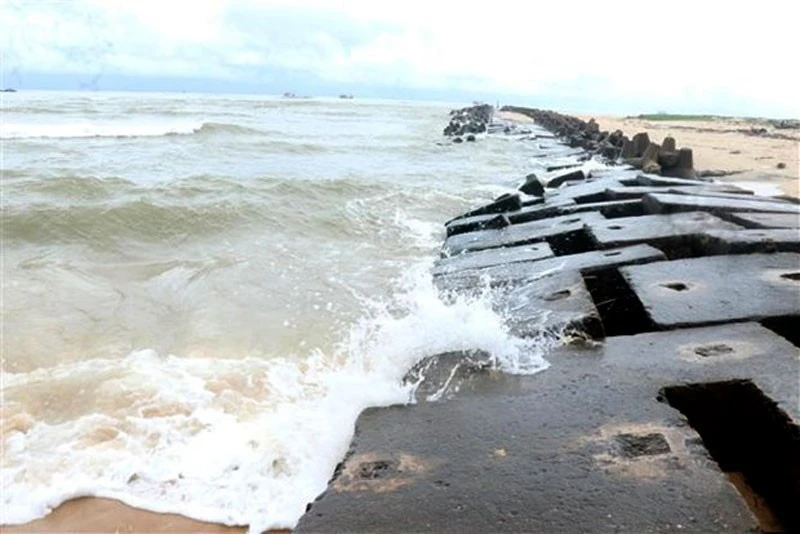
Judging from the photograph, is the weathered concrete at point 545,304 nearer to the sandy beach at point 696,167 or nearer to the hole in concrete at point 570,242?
the hole in concrete at point 570,242

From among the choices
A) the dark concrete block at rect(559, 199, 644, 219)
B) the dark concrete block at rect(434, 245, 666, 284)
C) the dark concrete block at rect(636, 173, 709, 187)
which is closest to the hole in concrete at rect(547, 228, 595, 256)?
the dark concrete block at rect(434, 245, 666, 284)

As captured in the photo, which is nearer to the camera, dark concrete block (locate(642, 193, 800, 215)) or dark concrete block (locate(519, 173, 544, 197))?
dark concrete block (locate(642, 193, 800, 215))

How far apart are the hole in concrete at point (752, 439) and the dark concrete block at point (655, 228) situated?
2.38 m

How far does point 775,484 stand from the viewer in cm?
206

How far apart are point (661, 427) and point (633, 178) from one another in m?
6.66

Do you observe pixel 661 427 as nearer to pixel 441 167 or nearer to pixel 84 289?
pixel 84 289

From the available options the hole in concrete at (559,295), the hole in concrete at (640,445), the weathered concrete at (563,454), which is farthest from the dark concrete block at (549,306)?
the hole in concrete at (640,445)

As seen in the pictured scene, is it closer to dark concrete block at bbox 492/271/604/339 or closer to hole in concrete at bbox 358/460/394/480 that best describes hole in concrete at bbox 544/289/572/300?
dark concrete block at bbox 492/271/604/339

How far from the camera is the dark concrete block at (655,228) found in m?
4.59

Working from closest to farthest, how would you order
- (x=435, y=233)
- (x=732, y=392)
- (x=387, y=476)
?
(x=387, y=476) < (x=732, y=392) < (x=435, y=233)

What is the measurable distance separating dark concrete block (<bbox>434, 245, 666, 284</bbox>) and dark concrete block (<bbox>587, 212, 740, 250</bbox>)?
275mm

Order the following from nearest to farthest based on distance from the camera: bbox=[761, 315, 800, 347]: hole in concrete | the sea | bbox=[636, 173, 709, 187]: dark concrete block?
the sea, bbox=[761, 315, 800, 347]: hole in concrete, bbox=[636, 173, 709, 187]: dark concrete block

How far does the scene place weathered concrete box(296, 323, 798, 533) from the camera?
1.70m

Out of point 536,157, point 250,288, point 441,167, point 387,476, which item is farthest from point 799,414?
point 536,157
